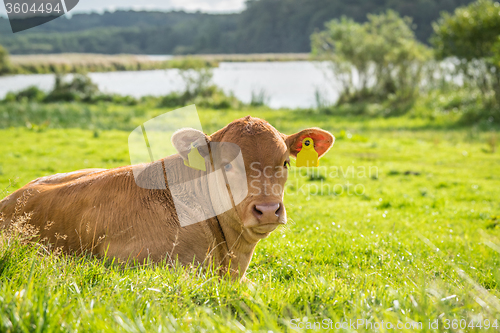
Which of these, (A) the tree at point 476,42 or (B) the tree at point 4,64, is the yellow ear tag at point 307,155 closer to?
(A) the tree at point 476,42

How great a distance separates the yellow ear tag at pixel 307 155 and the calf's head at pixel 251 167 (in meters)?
0.40

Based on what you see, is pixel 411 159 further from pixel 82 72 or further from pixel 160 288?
pixel 82 72

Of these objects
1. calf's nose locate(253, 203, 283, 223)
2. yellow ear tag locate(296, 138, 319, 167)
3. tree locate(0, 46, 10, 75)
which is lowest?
calf's nose locate(253, 203, 283, 223)

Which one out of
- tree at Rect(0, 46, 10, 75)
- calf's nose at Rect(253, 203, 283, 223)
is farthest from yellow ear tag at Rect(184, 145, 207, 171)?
tree at Rect(0, 46, 10, 75)

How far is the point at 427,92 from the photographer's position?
2552 centimetres

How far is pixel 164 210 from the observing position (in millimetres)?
3682

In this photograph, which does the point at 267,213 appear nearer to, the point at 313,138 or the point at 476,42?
the point at 313,138

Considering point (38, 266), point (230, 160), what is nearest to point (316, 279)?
point (230, 160)

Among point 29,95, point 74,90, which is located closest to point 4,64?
point 29,95

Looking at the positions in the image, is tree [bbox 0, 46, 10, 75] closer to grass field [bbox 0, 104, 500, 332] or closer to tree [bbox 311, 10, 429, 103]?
tree [bbox 311, 10, 429, 103]

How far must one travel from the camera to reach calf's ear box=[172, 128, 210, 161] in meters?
3.77

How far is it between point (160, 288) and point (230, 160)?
1362mm

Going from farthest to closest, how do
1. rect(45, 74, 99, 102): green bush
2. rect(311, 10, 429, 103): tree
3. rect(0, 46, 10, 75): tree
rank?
rect(0, 46, 10, 75): tree → rect(45, 74, 99, 102): green bush → rect(311, 10, 429, 103): tree

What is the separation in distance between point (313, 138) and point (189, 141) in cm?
150
